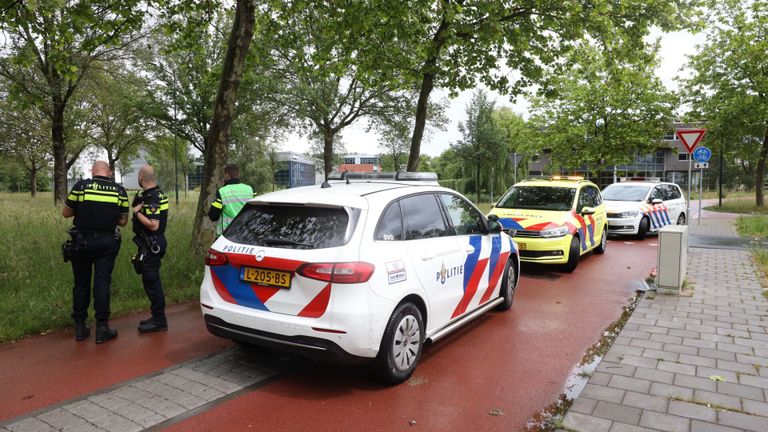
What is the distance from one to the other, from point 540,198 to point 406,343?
6.76m

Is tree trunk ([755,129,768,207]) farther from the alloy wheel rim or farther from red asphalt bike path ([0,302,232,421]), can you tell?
red asphalt bike path ([0,302,232,421])

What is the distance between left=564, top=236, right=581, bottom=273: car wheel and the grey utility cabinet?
192 cm

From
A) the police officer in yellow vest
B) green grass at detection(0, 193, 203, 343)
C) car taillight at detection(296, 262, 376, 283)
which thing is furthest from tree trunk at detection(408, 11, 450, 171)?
car taillight at detection(296, 262, 376, 283)

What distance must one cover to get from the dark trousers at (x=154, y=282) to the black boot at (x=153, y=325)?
4 centimetres

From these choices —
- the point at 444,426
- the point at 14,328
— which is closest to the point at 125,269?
the point at 14,328

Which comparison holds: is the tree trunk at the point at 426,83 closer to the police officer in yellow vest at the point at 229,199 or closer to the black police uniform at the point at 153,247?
the police officer in yellow vest at the point at 229,199

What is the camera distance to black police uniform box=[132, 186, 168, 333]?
5289mm

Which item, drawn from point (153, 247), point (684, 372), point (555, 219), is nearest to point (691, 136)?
point (555, 219)

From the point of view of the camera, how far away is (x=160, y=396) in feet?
12.4

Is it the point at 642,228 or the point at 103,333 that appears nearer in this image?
the point at 103,333

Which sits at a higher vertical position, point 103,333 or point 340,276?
point 340,276

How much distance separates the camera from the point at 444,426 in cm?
341

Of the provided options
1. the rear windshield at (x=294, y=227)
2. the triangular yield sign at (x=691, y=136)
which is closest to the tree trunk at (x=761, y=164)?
the triangular yield sign at (x=691, y=136)

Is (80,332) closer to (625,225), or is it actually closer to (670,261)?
(670,261)
